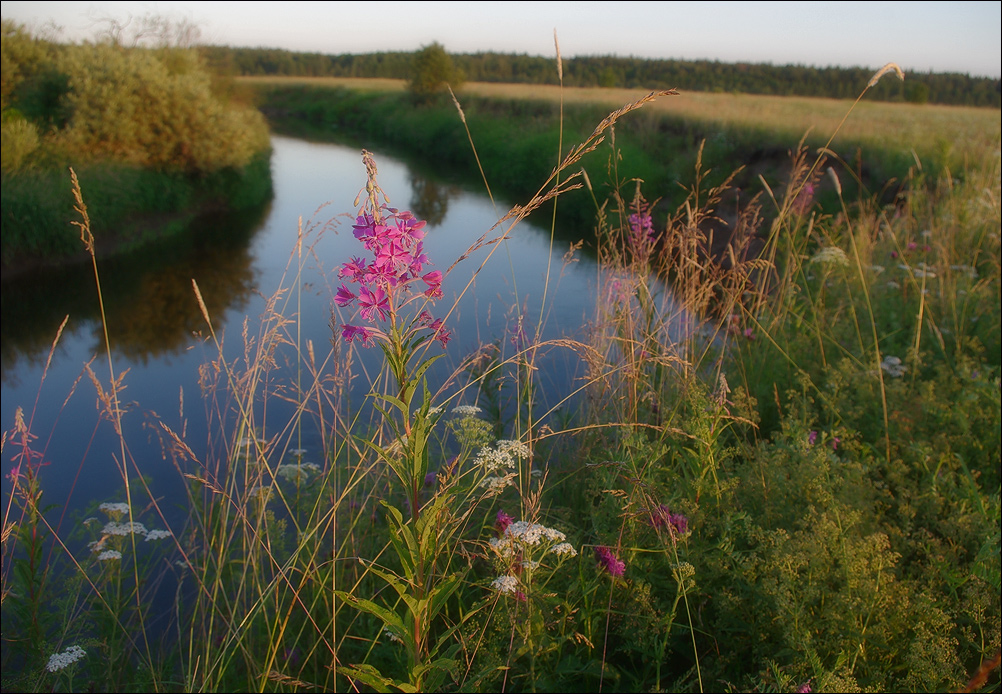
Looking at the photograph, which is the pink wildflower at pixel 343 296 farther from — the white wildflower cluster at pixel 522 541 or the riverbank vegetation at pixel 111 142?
the riverbank vegetation at pixel 111 142

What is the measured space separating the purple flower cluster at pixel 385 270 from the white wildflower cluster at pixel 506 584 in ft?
2.06

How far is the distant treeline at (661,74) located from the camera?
3697cm

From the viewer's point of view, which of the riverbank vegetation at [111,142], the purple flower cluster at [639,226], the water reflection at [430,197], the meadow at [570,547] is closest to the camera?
the meadow at [570,547]

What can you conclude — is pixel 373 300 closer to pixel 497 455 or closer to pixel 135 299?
pixel 497 455

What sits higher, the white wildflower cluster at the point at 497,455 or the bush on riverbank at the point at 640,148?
the bush on riverbank at the point at 640,148

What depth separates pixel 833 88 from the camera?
45.5 m

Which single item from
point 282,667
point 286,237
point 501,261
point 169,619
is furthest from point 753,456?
point 286,237

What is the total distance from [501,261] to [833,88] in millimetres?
48180

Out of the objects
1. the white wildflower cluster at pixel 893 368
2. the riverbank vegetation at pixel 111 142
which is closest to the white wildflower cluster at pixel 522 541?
the white wildflower cluster at pixel 893 368

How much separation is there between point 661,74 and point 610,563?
61.5 metres

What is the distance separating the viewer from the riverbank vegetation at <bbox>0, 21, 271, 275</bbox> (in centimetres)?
813

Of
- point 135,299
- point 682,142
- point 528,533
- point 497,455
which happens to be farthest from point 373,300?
point 682,142

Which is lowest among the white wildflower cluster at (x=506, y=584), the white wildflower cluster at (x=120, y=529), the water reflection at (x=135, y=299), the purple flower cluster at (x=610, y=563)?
the water reflection at (x=135, y=299)

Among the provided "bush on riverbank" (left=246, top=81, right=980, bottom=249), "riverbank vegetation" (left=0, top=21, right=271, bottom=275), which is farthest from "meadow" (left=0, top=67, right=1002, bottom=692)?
"riverbank vegetation" (left=0, top=21, right=271, bottom=275)
